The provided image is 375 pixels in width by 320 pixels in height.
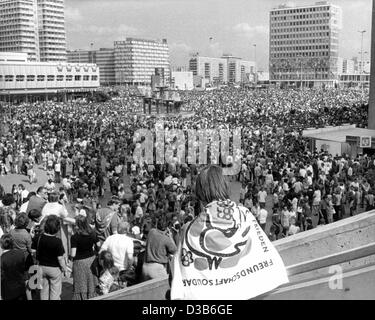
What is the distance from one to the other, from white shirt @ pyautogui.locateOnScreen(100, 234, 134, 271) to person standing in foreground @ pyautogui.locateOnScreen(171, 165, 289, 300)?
128 inches

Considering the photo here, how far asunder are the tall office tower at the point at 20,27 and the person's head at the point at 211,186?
146 meters

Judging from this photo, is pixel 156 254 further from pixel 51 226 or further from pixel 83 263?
pixel 51 226

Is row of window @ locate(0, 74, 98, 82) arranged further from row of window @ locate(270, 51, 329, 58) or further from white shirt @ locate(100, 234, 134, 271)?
white shirt @ locate(100, 234, 134, 271)

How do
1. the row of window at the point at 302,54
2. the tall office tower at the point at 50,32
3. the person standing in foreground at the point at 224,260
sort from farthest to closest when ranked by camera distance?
the row of window at the point at 302,54
the tall office tower at the point at 50,32
the person standing in foreground at the point at 224,260

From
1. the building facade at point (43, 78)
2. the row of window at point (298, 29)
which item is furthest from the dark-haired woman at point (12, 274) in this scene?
the row of window at point (298, 29)

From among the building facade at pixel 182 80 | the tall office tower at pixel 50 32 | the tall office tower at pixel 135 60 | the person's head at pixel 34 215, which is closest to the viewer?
the person's head at pixel 34 215

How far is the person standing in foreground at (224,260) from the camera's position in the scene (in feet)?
8.55

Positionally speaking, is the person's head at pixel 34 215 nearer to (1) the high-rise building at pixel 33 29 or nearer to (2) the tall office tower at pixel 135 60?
(1) the high-rise building at pixel 33 29

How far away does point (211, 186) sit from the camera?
2.73 m

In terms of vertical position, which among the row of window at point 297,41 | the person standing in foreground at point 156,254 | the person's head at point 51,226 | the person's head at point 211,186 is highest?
the row of window at point 297,41

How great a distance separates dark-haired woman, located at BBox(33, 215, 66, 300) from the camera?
5.14 metres

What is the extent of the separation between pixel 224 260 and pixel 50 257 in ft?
10.1
